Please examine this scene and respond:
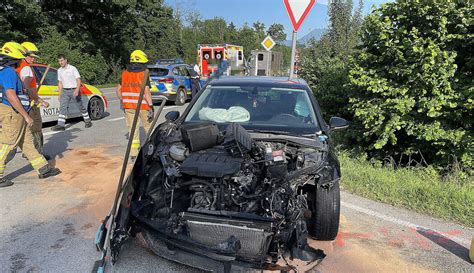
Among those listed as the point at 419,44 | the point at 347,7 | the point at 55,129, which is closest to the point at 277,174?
the point at 419,44

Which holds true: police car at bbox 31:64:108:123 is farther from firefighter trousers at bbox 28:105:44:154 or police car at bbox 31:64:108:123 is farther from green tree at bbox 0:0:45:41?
green tree at bbox 0:0:45:41

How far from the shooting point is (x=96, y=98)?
33.7ft

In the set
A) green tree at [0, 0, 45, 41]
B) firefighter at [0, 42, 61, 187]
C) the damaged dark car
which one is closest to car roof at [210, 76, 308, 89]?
the damaged dark car

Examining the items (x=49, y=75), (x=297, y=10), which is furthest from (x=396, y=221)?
(x=49, y=75)

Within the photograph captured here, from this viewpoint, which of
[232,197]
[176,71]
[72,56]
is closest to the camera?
[232,197]

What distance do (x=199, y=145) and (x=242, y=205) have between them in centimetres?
70

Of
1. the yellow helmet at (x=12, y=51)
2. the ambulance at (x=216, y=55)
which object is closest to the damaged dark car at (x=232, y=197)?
the yellow helmet at (x=12, y=51)

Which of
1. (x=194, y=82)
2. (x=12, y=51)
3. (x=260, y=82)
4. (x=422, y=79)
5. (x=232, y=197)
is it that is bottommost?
(x=232, y=197)

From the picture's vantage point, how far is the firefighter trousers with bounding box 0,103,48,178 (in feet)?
16.0

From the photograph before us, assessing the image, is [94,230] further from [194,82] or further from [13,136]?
[194,82]

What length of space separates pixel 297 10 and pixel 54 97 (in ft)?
20.6

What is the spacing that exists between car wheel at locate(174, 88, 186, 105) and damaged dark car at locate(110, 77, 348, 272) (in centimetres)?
1057

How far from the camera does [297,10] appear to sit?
622 cm

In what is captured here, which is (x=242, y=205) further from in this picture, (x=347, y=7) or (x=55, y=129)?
(x=347, y=7)
